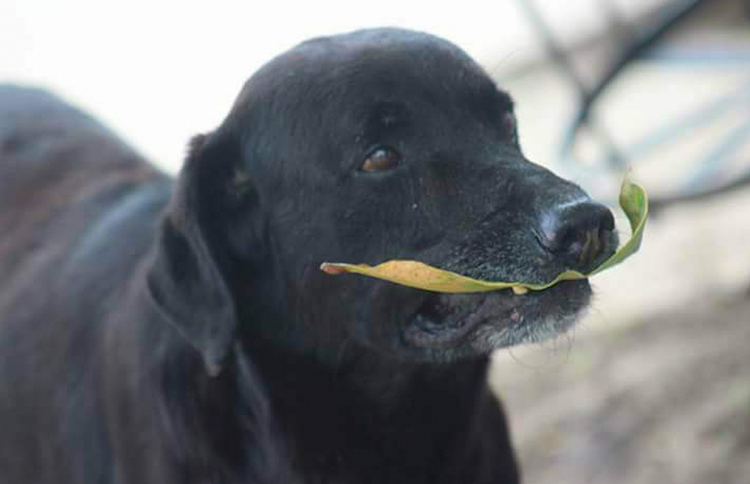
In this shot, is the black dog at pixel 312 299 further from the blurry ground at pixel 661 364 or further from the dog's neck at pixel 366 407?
the blurry ground at pixel 661 364

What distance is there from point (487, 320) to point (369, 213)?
33cm

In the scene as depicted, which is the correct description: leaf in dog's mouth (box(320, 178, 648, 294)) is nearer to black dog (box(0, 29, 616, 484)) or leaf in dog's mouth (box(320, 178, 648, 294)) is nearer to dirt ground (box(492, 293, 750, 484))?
black dog (box(0, 29, 616, 484))

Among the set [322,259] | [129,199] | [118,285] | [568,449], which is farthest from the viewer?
[568,449]

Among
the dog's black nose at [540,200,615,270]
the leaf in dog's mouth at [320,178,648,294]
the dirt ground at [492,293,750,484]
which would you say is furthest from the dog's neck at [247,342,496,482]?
the dirt ground at [492,293,750,484]

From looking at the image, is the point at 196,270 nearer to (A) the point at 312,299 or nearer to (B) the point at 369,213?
(A) the point at 312,299

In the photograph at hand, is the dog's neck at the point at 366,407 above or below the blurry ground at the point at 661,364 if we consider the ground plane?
above

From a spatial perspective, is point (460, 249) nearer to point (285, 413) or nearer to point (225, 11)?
point (285, 413)

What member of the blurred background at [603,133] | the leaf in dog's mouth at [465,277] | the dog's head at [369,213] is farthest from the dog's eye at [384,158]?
the blurred background at [603,133]

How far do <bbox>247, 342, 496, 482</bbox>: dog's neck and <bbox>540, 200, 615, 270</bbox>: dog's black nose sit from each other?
561 mm

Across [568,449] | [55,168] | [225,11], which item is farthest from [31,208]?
[225,11]

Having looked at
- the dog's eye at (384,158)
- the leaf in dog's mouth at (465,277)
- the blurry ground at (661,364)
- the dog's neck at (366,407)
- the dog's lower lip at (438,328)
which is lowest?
the blurry ground at (661,364)

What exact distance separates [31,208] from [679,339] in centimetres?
270

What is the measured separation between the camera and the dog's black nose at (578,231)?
248cm

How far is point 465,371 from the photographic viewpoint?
120 inches
